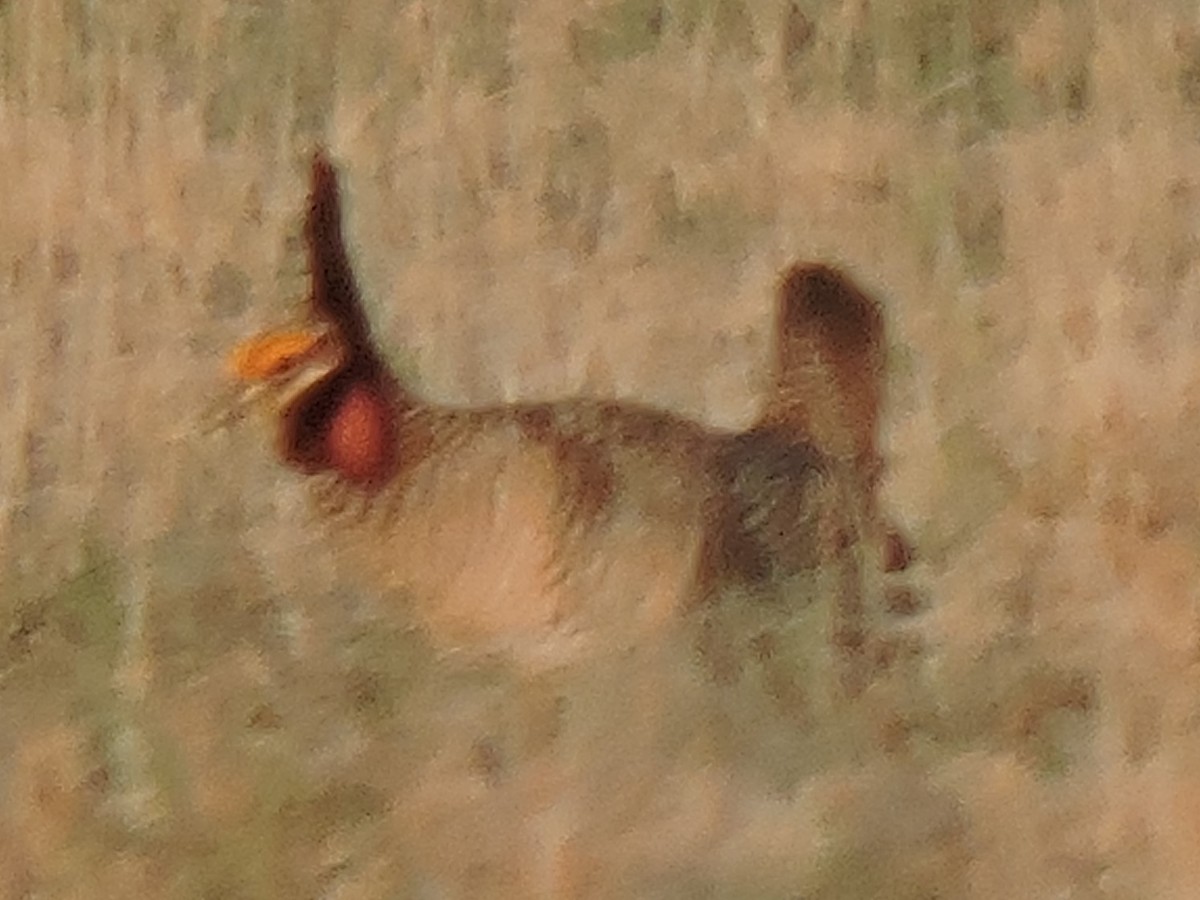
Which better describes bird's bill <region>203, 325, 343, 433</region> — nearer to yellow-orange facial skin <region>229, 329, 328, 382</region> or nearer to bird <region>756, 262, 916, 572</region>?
yellow-orange facial skin <region>229, 329, 328, 382</region>

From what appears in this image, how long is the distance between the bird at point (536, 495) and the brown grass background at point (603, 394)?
0.04ft

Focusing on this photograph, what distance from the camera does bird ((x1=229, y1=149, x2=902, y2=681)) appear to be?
0.70m

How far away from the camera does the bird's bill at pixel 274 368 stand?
2.32ft

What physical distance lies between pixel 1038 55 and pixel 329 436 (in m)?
0.33

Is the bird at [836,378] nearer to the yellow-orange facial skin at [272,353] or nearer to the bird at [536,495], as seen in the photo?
the bird at [536,495]

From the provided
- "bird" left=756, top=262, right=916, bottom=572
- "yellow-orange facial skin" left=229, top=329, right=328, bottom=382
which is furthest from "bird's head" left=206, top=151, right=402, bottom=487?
"bird" left=756, top=262, right=916, bottom=572

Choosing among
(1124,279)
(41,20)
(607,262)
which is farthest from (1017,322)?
(41,20)

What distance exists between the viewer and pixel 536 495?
70cm

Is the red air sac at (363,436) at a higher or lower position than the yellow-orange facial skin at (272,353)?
lower

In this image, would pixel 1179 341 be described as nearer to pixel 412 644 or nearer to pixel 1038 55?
pixel 1038 55

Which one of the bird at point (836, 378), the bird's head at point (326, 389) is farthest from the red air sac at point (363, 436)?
the bird at point (836, 378)

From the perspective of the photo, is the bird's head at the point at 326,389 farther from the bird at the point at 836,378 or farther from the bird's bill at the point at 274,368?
the bird at the point at 836,378

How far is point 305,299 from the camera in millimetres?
717

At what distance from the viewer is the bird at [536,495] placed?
70 centimetres
